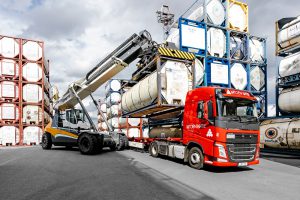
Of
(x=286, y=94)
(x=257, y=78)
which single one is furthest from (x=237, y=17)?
(x=286, y=94)

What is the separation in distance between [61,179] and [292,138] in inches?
419

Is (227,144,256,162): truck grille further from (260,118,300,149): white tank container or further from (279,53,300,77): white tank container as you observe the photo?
(279,53,300,77): white tank container

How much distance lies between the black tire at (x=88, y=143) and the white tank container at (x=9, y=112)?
10.5m

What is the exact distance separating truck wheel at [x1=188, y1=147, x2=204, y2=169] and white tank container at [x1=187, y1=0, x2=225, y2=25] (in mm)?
10813

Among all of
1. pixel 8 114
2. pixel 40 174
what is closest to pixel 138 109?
pixel 40 174

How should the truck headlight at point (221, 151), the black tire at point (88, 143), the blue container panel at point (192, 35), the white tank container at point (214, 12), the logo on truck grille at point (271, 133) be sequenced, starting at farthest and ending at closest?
1. the white tank container at point (214, 12)
2. the blue container panel at point (192, 35)
3. the logo on truck grille at point (271, 133)
4. the black tire at point (88, 143)
5. the truck headlight at point (221, 151)

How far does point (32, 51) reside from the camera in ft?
70.4

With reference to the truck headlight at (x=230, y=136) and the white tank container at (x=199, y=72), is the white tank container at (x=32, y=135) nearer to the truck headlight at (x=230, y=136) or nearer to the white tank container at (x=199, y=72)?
the white tank container at (x=199, y=72)

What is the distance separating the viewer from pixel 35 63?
70.3 feet

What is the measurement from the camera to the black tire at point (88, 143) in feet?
40.4

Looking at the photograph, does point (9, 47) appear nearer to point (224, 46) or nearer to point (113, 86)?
point (113, 86)

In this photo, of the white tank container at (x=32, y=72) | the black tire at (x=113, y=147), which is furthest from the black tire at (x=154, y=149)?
the white tank container at (x=32, y=72)

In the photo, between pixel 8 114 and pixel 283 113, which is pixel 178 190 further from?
pixel 8 114

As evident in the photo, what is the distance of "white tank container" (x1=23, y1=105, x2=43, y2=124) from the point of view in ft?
68.2
